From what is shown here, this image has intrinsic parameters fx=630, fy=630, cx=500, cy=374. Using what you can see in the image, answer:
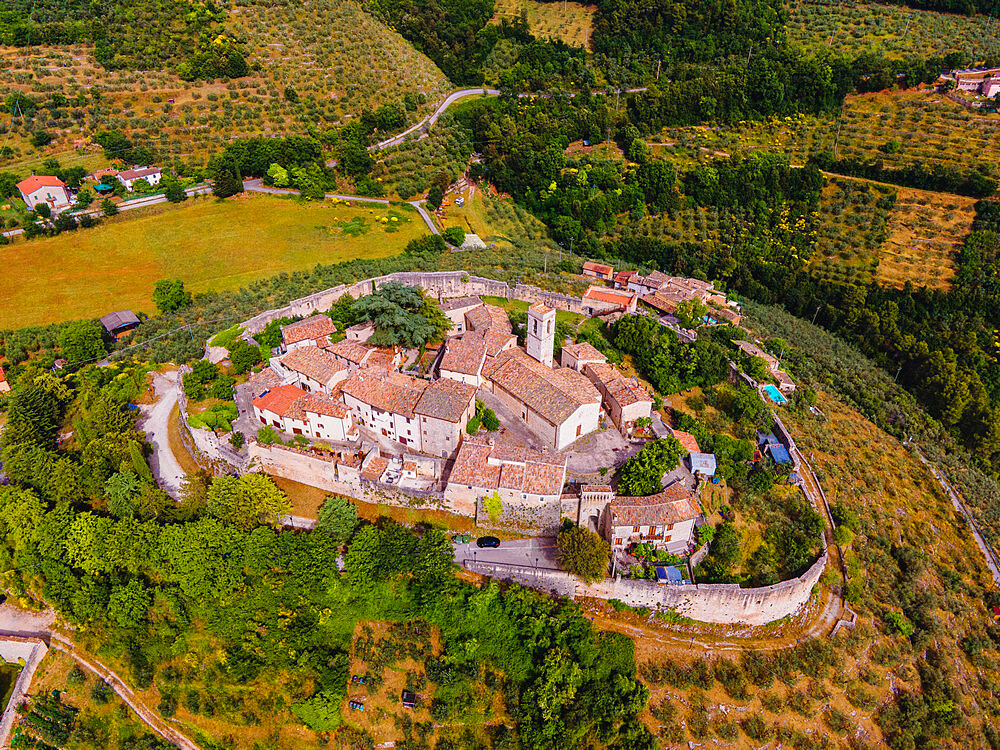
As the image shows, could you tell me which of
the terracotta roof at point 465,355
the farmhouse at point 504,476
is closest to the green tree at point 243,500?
the farmhouse at point 504,476

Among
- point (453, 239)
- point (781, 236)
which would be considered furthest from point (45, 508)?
point (781, 236)

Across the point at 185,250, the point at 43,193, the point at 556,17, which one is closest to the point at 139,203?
the point at 43,193

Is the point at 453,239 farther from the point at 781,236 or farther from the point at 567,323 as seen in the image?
the point at 781,236

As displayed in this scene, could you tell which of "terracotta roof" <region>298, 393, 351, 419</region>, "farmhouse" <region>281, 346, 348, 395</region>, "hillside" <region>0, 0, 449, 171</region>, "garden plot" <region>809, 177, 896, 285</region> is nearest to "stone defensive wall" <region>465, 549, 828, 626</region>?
"terracotta roof" <region>298, 393, 351, 419</region>

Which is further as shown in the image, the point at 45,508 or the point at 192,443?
the point at 192,443

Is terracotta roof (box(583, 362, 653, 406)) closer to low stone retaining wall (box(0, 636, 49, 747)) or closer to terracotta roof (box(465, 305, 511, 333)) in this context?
terracotta roof (box(465, 305, 511, 333))

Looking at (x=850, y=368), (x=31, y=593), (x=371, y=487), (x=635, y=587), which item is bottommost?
(x=850, y=368)

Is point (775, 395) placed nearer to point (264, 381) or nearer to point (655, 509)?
point (655, 509)

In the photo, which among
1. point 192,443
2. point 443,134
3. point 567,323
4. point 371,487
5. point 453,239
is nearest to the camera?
point 371,487

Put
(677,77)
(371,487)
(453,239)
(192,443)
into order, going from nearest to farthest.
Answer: (371,487)
(192,443)
(453,239)
(677,77)
